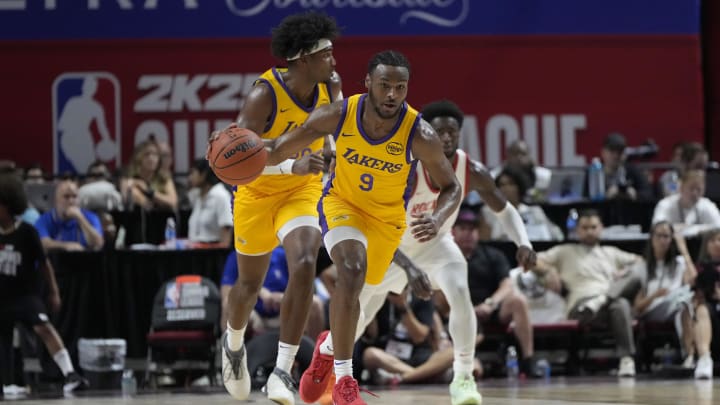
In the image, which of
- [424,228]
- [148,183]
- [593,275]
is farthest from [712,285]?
[148,183]

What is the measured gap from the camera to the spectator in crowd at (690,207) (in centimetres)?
1043

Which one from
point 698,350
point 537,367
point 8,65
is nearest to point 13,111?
point 8,65

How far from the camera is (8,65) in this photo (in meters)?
13.9

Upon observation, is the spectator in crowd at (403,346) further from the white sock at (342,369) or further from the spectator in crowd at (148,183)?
the white sock at (342,369)

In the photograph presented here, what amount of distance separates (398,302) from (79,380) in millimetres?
2480

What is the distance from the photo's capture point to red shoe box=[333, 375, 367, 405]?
5301mm

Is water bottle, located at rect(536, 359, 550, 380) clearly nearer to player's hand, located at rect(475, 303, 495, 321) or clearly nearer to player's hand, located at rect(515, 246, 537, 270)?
player's hand, located at rect(475, 303, 495, 321)

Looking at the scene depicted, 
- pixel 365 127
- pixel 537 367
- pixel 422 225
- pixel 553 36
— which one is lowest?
pixel 537 367

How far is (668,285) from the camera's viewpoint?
980 cm

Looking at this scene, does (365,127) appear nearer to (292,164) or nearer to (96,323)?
(292,164)

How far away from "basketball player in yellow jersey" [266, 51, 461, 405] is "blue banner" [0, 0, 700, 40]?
27.5 feet

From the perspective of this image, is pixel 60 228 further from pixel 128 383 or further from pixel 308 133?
pixel 308 133

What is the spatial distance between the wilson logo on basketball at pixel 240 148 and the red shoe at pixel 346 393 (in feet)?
3.72

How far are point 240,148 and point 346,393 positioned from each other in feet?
3.97
